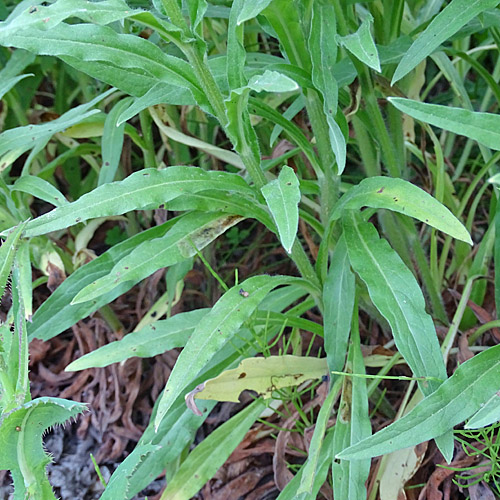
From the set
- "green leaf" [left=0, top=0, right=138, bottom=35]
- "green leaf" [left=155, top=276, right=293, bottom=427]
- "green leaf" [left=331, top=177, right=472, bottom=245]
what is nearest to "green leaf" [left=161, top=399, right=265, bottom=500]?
"green leaf" [left=155, top=276, right=293, bottom=427]

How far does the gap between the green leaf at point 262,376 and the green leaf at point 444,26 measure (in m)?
0.43

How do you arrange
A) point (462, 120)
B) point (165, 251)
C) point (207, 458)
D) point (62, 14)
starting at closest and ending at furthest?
1. point (62, 14)
2. point (462, 120)
3. point (165, 251)
4. point (207, 458)

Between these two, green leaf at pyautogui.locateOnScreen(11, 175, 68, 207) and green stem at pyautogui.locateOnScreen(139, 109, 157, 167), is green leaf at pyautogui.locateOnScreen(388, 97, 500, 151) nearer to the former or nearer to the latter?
green leaf at pyautogui.locateOnScreen(11, 175, 68, 207)

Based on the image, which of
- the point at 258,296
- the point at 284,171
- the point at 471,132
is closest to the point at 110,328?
the point at 258,296

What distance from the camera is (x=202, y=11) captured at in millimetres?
727

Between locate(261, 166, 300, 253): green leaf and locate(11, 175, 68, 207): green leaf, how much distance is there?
1.30ft

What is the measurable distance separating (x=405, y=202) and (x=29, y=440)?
0.52 metres

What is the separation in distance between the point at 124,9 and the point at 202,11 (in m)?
0.09

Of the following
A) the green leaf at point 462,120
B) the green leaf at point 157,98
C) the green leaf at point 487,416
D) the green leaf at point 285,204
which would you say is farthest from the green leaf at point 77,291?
the green leaf at point 487,416

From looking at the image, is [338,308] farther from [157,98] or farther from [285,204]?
[157,98]

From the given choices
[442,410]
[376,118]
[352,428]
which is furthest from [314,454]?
[376,118]

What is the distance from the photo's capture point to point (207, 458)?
3.26 ft

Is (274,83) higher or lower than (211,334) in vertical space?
higher

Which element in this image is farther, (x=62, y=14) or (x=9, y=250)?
(x=9, y=250)
